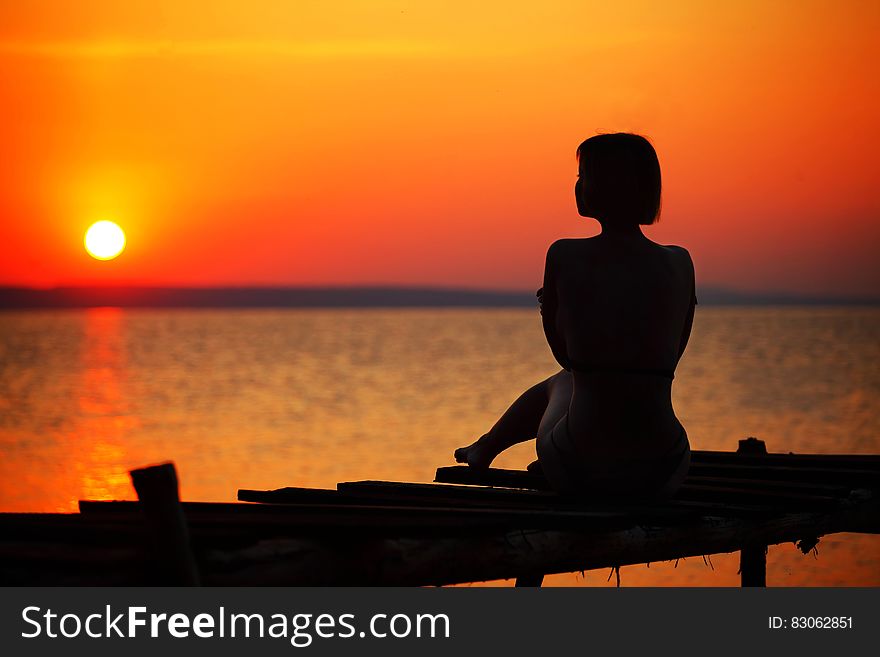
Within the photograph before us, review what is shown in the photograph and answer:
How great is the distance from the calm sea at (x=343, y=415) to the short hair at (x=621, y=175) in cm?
515

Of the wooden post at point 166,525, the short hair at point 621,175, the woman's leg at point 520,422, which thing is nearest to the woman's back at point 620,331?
the short hair at point 621,175

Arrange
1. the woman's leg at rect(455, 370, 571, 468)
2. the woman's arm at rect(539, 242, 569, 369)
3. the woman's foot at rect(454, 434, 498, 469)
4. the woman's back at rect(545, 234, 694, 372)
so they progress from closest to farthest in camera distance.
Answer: the woman's back at rect(545, 234, 694, 372), the woman's arm at rect(539, 242, 569, 369), the woman's leg at rect(455, 370, 571, 468), the woman's foot at rect(454, 434, 498, 469)

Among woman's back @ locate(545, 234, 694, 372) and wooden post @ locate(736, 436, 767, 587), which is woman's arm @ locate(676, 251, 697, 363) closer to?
woman's back @ locate(545, 234, 694, 372)

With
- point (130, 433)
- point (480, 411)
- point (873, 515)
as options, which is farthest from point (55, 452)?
point (873, 515)

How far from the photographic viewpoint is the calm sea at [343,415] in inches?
1126

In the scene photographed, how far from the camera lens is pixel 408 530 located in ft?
16.6

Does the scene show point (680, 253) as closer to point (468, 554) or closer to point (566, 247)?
point (566, 247)

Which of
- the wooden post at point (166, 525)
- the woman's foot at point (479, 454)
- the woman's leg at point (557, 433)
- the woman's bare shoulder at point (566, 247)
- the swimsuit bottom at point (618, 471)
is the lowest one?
the wooden post at point (166, 525)

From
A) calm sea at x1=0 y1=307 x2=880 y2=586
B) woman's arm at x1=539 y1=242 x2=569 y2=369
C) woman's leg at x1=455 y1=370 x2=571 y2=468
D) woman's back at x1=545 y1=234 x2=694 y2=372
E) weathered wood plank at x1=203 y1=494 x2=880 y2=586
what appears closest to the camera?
weathered wood plank at x1=203 y1=494 x2=880 y2=586

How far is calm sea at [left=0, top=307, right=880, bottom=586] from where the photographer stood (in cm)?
2859

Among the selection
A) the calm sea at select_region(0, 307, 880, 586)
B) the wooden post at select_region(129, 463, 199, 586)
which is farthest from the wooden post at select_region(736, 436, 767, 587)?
the wooden post at select_region(129, 463, 199, 586)

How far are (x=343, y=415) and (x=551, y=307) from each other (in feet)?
134

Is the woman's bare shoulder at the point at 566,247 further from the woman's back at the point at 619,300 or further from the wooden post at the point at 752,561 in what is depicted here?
the wooden post at the point at 752,561

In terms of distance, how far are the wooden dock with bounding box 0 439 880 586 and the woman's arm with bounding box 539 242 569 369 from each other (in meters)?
0.76
